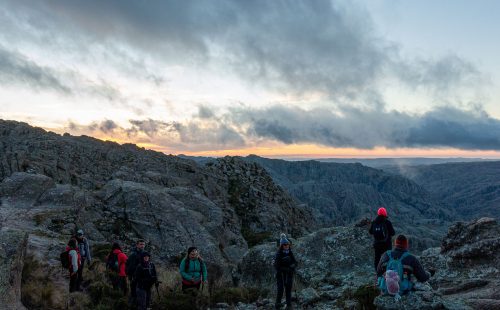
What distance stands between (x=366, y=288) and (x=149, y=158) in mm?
72276

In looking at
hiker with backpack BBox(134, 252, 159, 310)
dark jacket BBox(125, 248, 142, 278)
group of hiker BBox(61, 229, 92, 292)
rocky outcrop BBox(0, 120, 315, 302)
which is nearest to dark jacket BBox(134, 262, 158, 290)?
hiker with backpack BBox(134, 252, 159, 310)

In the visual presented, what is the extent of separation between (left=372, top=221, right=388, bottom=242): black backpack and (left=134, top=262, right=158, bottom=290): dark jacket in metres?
8.40

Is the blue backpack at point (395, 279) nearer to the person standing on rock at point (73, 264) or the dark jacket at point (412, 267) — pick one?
the dark jacket at point (412, 267)

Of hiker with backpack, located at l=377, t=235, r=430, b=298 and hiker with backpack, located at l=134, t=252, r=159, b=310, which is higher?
hiker with backpack, located at l=377, t=235, r=430, b=298

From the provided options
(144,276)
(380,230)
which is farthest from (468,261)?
(144,276)

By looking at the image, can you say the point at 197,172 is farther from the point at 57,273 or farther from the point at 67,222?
the point at 57,273

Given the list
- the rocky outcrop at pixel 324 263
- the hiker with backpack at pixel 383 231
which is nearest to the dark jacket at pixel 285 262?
the rocky outcrop at pixel 324 263

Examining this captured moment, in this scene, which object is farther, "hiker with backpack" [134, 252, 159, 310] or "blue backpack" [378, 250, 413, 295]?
"hiker with backpack" [134, 252, 159, 310]

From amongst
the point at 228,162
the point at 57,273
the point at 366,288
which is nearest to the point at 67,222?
the point at 57,273

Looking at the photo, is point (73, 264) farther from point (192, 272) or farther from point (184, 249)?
point (184, 249)

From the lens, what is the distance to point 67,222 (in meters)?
26.8

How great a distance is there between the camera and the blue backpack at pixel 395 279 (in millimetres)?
8984

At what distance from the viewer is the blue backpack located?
8984mm

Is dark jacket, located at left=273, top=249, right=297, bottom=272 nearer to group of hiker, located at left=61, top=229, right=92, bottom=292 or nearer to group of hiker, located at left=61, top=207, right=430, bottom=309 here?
group of hiker, located at left=61, top=207, right=430, bottom=309
